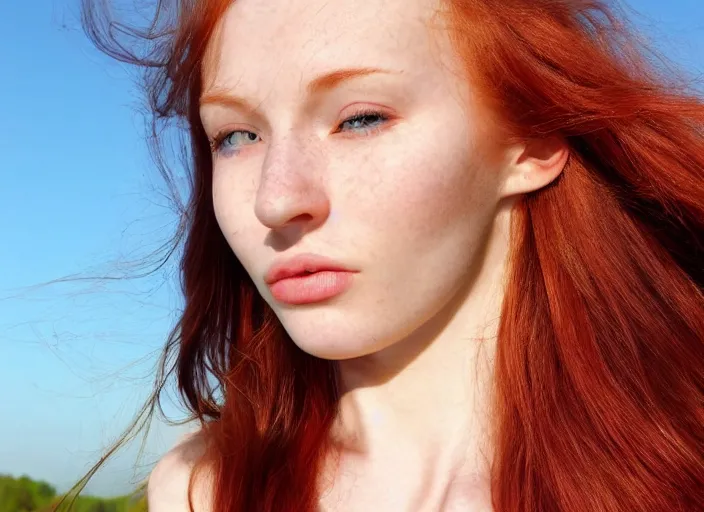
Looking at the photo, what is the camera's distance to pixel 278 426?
1.64 meters

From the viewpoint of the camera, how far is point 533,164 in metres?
1.42

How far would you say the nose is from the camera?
1.27 meters

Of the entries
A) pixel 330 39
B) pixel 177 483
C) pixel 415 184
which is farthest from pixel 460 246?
pixel 177 483

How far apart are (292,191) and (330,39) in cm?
24

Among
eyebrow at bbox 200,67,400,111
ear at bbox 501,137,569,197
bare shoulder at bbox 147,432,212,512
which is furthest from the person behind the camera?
bare shoulder at bbox 147,432,212,512

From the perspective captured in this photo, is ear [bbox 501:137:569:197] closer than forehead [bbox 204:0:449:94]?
No

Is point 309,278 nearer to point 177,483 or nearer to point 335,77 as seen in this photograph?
point 335,77

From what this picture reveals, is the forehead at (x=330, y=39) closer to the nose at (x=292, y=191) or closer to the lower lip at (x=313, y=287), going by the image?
the nose at (x=292, y=191)

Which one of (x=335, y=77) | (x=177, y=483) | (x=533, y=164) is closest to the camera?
(x=335, y=77)

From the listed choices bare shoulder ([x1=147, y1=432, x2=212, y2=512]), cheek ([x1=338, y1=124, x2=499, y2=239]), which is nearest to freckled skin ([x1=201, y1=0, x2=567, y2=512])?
cheek ([x1=338, y1=124, x2=499, y2=239])

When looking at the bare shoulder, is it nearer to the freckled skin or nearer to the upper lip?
the freckled skin

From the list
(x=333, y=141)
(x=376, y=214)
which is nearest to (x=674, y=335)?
(x=376, y=214)

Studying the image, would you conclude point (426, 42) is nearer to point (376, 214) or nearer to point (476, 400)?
point (376, 214)

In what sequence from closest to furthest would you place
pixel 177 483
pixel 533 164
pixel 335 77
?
pixel 335 77, pixel 533 164, pixel 177 483
